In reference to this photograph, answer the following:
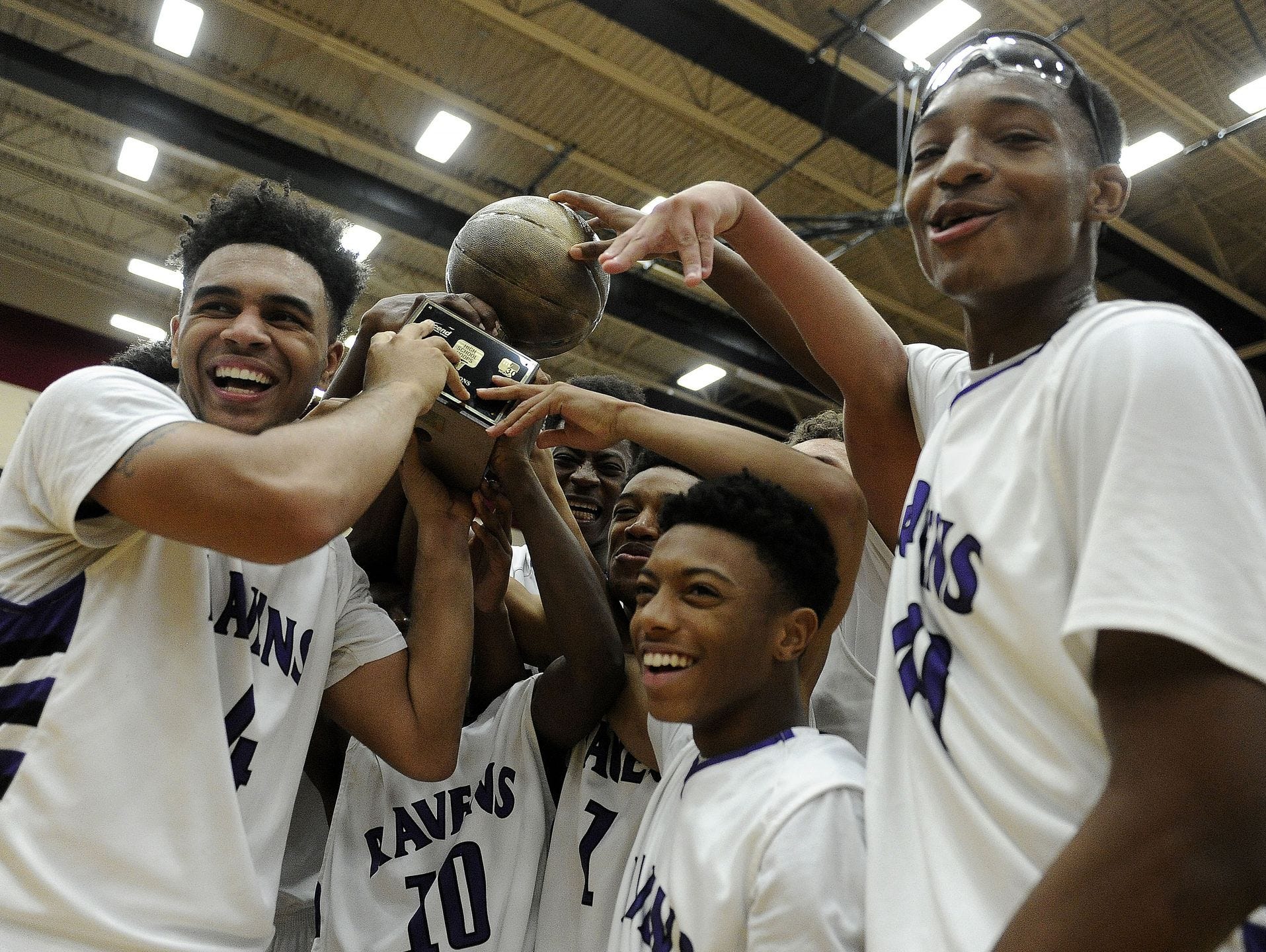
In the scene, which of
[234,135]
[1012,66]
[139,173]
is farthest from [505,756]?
[139,173]

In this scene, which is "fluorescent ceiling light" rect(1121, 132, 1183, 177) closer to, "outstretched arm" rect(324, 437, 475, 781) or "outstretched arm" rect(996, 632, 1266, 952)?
"outstretched arm" rect(324, 437, 475, 781)

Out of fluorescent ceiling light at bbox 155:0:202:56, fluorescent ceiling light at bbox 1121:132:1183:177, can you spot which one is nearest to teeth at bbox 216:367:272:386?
fluorescent ceiling light at bbox 155:0:202:56

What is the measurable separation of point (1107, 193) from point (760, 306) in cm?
108

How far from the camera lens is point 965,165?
1509 mm

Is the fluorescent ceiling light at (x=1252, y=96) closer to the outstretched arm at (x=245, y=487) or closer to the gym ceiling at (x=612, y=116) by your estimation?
the gym ceiling at (x=612, y=116)

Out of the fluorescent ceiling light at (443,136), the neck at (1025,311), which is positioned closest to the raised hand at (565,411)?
the neck at (1025,311)

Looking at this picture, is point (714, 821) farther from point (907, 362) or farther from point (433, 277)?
point (433, 277)

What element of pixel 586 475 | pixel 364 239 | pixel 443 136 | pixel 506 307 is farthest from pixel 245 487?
pixel 364 239

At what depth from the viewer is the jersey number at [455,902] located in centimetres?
254

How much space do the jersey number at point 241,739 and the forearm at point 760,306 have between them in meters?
1.40

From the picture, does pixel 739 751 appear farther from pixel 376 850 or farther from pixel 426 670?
pixel 376 850

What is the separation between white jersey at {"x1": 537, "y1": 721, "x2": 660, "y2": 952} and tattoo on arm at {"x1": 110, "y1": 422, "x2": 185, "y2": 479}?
1329mm

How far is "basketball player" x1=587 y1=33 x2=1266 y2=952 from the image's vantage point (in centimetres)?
96

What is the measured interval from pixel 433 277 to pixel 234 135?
355cm
